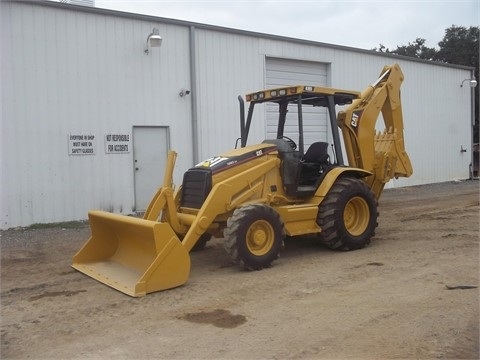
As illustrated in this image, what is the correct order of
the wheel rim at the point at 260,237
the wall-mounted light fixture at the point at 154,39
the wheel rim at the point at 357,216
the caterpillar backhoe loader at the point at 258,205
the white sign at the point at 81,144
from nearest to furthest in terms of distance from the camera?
the caterpillar backhoe loader at the point at 258,205, the wheel rim at the point at 260,237, the wheel rim at the point at 357,216, the white sign at the point at 81,144, the wall-mounted light fixture at the point at 154,39

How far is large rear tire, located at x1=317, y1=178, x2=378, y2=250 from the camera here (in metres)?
7.99

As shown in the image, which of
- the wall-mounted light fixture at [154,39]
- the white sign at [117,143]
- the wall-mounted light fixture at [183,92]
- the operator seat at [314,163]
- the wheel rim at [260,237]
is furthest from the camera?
the wall-mounted light fixture at [183,92]

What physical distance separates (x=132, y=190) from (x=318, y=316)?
28.6 feet

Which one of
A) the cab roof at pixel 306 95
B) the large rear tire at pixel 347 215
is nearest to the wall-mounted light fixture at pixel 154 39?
the cab roof at pixel 306 95

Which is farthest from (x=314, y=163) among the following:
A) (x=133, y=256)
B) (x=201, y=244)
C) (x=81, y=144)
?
(x=81, y=144)

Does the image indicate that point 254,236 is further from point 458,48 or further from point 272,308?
point 458,48

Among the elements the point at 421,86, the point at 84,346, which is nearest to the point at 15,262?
the point at 84,346

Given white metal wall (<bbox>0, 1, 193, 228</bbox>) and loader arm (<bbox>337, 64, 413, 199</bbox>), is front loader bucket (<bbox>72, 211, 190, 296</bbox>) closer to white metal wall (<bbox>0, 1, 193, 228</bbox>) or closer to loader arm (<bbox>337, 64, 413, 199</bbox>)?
loader arm (<bbox>337, 64, 413, 199</bbox>)

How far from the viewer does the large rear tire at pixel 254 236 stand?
6879mm

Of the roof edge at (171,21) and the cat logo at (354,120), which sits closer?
the cat logo at (354,120)

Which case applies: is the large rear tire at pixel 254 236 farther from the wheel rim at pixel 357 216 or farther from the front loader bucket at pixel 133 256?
the wheel rim at pixel 357 216

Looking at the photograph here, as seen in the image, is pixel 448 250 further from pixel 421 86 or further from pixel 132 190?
pixel 421 86

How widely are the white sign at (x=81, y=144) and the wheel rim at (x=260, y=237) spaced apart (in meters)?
6.64

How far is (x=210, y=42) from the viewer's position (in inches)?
571
